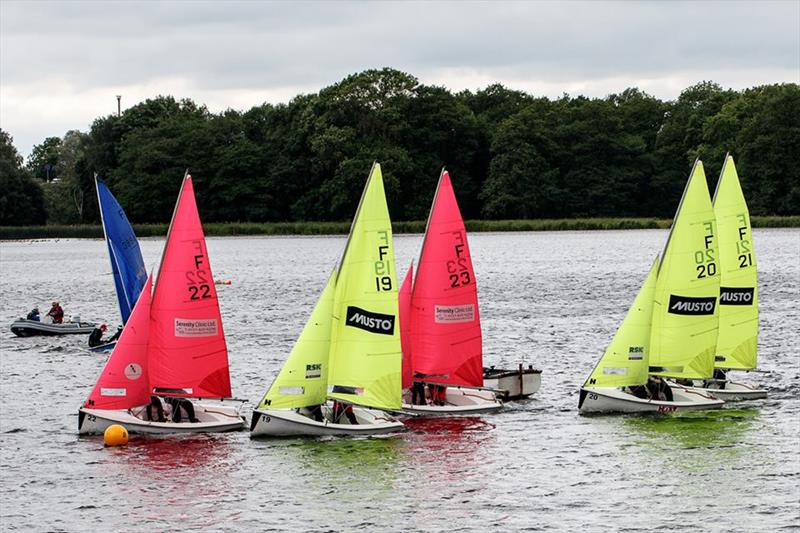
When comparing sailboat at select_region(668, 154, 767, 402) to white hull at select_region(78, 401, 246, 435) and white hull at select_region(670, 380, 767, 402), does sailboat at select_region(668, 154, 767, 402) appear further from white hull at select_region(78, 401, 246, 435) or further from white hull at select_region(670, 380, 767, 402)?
white hull at select_region(78, 401, 246, 435)

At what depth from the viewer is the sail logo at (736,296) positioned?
144ft

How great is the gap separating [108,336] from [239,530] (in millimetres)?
38674

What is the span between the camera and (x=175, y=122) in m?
181

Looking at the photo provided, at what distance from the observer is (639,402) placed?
39.8 m

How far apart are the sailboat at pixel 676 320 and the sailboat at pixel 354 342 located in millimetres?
7366

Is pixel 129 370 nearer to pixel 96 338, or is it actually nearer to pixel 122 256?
pixel 122 256

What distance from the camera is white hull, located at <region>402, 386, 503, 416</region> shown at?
3891cm

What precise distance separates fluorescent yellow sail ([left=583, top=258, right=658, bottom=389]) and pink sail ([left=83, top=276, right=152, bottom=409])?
12832 millimetres

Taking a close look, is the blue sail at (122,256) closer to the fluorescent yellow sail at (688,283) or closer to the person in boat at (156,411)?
the person in boat at (156,411)

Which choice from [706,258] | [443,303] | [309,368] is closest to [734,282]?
[706,258]

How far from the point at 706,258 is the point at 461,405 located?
837 centimetres

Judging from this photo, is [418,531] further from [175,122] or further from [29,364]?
[175,122]

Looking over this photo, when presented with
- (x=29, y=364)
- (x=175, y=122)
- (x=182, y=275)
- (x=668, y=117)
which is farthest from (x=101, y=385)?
(x=668, y=117)

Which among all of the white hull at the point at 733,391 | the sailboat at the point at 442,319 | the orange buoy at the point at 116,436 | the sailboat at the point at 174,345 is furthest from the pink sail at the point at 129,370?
the white hull at the point at 733,391
